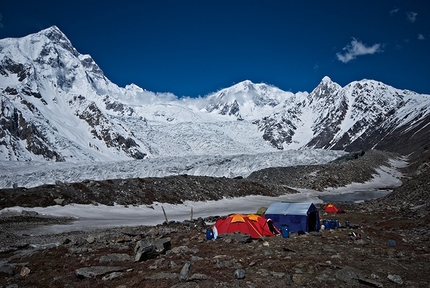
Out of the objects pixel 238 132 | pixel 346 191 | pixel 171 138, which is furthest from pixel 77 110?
pixel 346 191

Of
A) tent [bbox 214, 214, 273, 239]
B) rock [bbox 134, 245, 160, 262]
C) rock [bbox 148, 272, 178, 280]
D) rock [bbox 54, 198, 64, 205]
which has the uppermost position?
rock [bbox 54, 198, 64, 205]

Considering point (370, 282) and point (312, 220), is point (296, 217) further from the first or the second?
point (370, 282)

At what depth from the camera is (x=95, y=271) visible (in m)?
9.25

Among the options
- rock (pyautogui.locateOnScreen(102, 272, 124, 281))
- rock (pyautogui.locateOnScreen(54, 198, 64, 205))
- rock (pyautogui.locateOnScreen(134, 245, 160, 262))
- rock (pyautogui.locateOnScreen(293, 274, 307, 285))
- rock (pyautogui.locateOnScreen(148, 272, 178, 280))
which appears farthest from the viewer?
rock (pyautogui.locateOnScreen(54, 198, 64, 205))

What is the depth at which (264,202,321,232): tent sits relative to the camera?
15.7 meters

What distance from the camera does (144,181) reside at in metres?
31.8

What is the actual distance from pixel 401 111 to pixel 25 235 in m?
219

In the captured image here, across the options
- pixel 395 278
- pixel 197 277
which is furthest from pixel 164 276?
pixel 395 278

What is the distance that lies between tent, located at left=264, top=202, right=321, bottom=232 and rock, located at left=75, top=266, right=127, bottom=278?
8.89 m

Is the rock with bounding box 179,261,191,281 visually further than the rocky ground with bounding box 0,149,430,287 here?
Yes

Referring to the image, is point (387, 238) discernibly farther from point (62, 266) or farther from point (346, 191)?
point (346, 191)

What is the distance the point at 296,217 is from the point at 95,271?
32.3 ft

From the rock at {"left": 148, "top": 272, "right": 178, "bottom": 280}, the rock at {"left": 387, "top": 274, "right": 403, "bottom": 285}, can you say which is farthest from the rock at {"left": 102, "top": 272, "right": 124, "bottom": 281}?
the rock at {"left": 387, "top": 274, "right": 403, "bottom": 285}

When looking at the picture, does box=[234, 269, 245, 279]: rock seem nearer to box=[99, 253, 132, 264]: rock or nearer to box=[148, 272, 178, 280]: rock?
box=[148, 272, 178, 280]: rock
